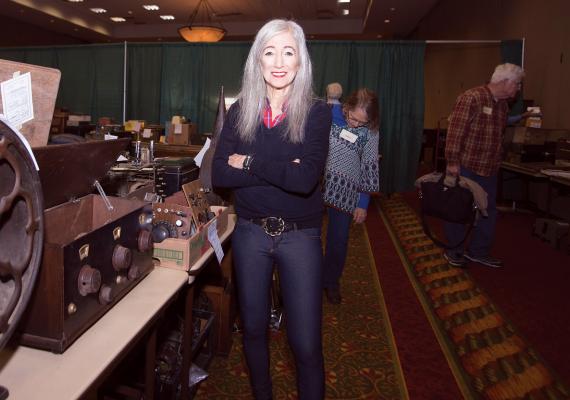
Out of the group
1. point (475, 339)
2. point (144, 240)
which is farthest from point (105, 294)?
point (475, 339)

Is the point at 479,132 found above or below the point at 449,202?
above

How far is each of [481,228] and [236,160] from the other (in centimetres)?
262

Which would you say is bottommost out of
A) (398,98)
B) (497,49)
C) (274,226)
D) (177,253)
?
(177,253)

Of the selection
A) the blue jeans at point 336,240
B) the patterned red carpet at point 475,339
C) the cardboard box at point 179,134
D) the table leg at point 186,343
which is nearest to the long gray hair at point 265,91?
the table leg at point 186,343

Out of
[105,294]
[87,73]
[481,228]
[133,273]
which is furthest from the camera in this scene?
[87,73]

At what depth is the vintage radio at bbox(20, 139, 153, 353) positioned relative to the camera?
0.88 metres

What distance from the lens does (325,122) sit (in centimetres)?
134

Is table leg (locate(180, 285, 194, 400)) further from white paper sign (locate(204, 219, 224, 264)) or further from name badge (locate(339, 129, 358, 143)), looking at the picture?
name badge (locate(339, 129, 358, 143))

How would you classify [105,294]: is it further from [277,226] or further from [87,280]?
[277,226]

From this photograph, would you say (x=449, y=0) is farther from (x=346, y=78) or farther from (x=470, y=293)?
(x=470, y=293)

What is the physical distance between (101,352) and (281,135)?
757 millimetres

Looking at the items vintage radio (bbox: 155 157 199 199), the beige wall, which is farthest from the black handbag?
the beige wall

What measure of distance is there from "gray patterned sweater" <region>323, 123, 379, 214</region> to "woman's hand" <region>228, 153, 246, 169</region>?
3.47 ft

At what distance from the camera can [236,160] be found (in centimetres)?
134
